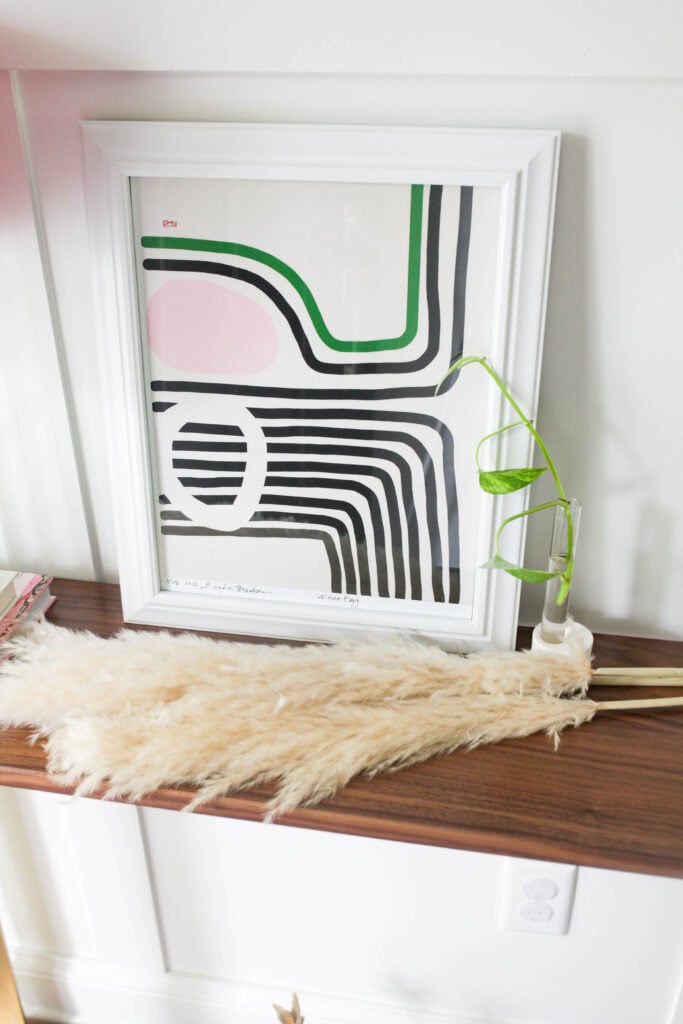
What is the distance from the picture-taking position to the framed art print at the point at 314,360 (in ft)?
2.57

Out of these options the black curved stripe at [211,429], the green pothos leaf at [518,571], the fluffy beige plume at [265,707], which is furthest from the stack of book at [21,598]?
the green pothos leaf at [518,571]

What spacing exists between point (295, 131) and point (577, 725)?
2.10ft

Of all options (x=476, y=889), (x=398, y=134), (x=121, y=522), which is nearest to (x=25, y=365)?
(x=121, y=522)

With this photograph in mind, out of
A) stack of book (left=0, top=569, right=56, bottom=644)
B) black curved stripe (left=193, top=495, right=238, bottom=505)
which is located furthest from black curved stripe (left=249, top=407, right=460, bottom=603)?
stack of book (left=0, top=569, right=56, bottom=644)

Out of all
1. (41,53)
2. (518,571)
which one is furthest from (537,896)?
(41,53)

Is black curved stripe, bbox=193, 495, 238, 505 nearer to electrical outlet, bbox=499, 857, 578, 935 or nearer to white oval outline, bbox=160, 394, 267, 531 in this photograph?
white oval outline, bbox=160, 394, 267, 531

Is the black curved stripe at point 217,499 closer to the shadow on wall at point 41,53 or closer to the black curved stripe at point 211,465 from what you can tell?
the black curved stripe at point 211,465

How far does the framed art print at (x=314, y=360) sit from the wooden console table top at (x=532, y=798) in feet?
0.50

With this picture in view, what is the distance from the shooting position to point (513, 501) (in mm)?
862

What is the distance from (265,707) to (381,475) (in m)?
0.27

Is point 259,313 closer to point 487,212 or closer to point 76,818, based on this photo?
point 487,212

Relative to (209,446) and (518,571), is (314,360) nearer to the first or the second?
(209,446)

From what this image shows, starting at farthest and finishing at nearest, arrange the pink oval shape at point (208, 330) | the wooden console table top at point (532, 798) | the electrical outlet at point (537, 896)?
the electrical outlet at point (537, 896) < the pink oval shape at point (208, 330) < the wooden console table top at point (532, 798)

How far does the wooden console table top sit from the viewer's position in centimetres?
73
